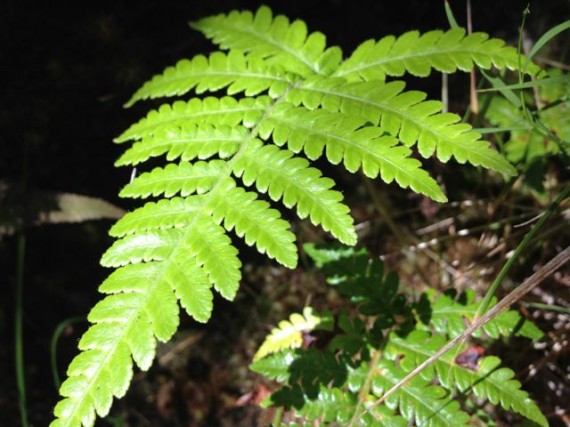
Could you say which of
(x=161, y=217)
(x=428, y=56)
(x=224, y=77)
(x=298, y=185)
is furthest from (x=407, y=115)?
(x=161, y=217)

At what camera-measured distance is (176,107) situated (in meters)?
2.33

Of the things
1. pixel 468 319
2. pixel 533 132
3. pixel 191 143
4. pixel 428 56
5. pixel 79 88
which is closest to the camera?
pixel 191 143

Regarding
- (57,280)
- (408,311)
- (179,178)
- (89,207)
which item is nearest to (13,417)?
(57,280)

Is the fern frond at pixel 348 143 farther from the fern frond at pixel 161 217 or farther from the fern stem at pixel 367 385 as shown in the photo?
the fern stem at pixel 367 385

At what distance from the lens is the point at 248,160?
2.04 metres

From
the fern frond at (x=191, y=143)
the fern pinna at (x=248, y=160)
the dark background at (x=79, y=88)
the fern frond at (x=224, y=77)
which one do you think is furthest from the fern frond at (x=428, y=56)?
the dark background at (x=79, y=88)

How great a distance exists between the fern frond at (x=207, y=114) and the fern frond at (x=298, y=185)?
Result: 0.22 metres

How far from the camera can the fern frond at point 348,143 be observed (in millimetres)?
1855

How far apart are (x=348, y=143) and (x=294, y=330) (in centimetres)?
100

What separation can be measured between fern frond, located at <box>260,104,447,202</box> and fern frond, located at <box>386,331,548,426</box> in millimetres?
720

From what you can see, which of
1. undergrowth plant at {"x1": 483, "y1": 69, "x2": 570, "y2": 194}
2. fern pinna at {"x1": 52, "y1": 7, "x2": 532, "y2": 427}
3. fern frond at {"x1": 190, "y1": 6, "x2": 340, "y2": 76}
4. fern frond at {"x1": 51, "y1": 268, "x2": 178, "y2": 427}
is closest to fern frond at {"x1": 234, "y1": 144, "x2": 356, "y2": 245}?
fern pinna at {"x1": 52, "y1": 7, "x2": 532, "y2": 427}

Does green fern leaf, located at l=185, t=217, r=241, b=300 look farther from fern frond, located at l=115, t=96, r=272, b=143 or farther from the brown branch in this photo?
the brown branch

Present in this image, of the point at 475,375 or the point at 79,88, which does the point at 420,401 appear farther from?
the point at 79,88

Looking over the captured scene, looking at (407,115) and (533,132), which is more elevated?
(407,115)
